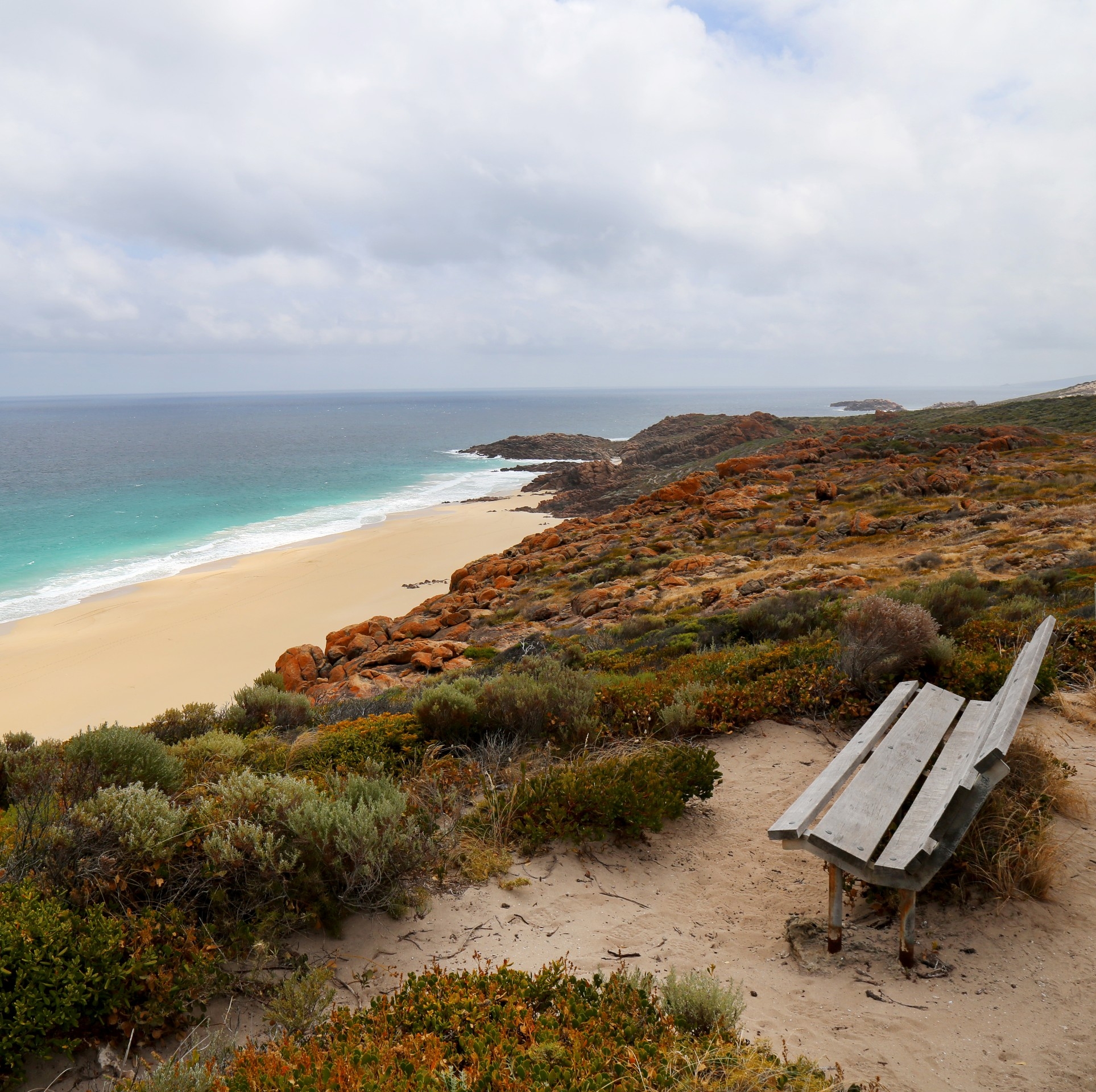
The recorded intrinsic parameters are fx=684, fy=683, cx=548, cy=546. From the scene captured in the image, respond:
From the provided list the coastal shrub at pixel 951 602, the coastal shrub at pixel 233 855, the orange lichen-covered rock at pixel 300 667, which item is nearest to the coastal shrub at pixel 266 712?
the coastal shrub at pixel 233 855

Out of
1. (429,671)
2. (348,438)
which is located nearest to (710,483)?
(429,671)

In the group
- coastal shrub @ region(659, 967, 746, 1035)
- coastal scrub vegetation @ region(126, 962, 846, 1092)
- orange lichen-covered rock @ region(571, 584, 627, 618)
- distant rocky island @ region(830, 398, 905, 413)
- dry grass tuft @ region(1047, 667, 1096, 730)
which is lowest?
orange lichen-covered rock @ region(571, 584, 627, 618)

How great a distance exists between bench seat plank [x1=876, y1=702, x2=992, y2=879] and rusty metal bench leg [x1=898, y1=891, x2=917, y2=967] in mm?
205

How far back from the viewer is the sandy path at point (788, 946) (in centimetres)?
267

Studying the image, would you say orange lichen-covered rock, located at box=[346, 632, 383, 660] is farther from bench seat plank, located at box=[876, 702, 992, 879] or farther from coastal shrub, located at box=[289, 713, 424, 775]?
bench seat plank, located at box=[876, 702, 992, 879]

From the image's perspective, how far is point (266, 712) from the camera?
7.82 metres

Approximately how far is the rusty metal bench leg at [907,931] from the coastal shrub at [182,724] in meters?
6.10

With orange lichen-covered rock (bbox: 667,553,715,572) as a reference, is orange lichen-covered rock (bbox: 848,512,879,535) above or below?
above

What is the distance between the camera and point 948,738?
13.8ft

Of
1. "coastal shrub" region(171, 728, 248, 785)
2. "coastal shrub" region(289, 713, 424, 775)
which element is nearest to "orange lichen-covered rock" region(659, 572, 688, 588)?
"coastal shrub" region(289, 713, 424, 775)

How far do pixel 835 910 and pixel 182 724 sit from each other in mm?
6441

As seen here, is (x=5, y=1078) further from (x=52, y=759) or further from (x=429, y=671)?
(x=429, y=671)

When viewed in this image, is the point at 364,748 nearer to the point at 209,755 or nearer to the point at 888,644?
the point at 209,755

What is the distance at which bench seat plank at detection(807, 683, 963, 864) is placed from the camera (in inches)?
123
